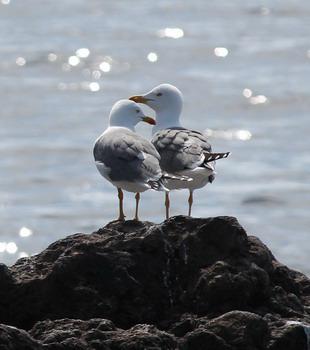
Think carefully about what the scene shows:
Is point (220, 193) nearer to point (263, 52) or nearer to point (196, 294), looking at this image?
point (263, 52)

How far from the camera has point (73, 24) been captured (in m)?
35.9

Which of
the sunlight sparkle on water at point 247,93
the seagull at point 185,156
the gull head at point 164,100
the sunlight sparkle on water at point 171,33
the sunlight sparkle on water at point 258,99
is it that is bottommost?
the seagull at point 185,156

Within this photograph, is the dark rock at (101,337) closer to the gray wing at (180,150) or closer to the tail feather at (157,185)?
the tail feather at (157,185)

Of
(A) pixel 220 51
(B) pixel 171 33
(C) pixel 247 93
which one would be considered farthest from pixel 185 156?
(B) pixel 171 33

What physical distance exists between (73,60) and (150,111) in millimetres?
7369

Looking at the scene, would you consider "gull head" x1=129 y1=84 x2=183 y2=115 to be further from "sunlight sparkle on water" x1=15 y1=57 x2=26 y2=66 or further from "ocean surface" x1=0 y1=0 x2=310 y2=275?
"sunlight sparkle on water" x1=15 y1=57 x2=26 y2=66

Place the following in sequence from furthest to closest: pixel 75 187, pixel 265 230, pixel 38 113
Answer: pixel 38 113 < pixel 75 187 < pixel 265 230

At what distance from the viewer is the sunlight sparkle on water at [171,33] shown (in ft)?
115

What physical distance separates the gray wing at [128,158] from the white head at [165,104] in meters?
1.76

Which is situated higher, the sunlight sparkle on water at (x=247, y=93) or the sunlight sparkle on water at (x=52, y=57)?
the sunlight sparkle on water at (x=52, y=57)

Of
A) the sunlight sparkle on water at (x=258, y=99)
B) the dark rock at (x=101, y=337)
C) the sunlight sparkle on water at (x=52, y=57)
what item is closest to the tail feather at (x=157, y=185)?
the dark rock at (x=101, y=337)

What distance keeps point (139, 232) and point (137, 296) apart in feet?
1.62

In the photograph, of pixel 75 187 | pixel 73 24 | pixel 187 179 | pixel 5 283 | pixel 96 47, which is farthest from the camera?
pixel 73 24

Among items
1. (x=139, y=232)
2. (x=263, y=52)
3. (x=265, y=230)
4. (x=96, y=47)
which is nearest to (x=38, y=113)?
(x=96, y=47)
